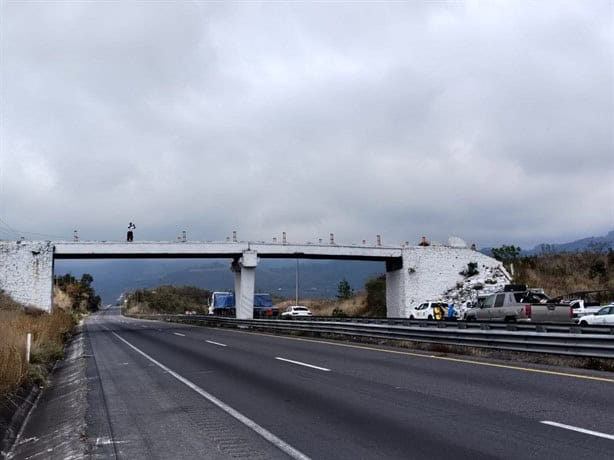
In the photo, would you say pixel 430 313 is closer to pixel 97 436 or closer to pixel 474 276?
pixel 474 276

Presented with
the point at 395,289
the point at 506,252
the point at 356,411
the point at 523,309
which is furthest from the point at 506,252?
the point at 356,411

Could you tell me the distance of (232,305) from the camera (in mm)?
63594

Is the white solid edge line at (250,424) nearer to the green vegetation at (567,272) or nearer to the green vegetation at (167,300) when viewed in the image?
the green vegetation at (567,272)

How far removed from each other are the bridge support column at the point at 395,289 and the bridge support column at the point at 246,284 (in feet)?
37.0

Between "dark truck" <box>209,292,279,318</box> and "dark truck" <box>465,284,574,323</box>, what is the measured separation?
28428 millimetres

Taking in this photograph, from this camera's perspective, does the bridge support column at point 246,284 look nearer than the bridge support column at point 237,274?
Yes

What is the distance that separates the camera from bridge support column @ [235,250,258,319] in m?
45.2

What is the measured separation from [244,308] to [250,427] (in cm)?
3809

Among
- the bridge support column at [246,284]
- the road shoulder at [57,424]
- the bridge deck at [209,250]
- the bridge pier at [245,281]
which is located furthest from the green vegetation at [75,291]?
the road shoulder at [57,424]

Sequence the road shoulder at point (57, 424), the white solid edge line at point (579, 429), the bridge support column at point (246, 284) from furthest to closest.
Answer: the bridge support column at point (246, 284) < the road shoulder at point (57, 424) < the white solid edge line at point (579, 429)

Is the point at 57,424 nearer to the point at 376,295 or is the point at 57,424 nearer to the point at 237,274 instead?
the point at 237,274

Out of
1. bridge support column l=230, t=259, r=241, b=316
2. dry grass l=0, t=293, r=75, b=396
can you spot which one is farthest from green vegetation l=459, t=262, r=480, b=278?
dry grass l=0, t=293, r=75, b=396

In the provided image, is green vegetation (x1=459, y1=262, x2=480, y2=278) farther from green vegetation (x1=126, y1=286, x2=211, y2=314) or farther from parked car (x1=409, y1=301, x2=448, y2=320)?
green vegetation (x1=126, y1=286, x2=211, y2=314)

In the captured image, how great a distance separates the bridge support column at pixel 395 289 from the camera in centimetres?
4725
